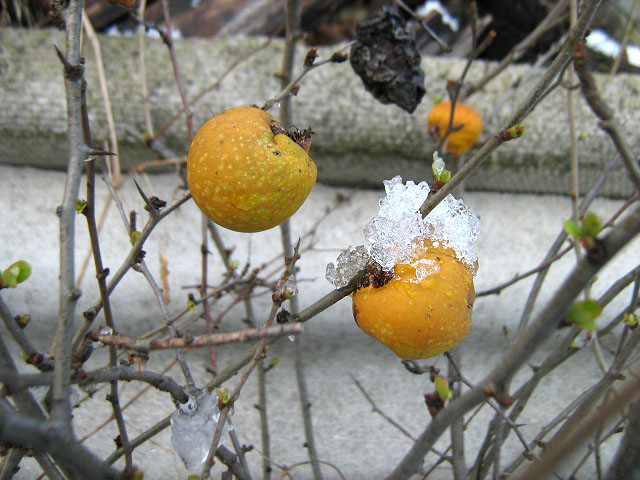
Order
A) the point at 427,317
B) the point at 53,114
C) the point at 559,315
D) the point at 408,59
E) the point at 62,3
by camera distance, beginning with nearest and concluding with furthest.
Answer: the point at 559,315
the point at 427,317
the point at 62,3
the point at 408,59
the point at 53,114

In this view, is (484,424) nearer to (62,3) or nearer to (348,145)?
(348,145)

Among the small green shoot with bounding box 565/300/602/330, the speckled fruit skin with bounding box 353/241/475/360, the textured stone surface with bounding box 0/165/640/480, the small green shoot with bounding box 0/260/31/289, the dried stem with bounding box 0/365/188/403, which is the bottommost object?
the dried stem with bounding box 0/365/188/403

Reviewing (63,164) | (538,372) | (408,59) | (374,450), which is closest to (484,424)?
(374,450)

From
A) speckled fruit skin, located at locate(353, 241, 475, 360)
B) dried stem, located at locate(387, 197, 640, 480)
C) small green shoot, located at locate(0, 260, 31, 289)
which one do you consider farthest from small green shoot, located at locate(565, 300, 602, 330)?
small green shoot, located at locate(0, 260, 31, 289)

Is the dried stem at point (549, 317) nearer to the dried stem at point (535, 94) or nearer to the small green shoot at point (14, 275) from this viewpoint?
the dried stem at point (535, 94)

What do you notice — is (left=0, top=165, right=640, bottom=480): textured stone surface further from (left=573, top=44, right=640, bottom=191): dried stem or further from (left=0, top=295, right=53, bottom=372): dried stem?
(left=573, top=44, right=640, bottom=191): dried stem

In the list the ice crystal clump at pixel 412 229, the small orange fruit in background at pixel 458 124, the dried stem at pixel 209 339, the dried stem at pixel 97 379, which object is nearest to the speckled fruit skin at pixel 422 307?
the ice crystal clump at pixel 412 229
